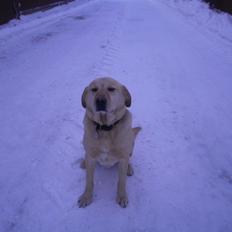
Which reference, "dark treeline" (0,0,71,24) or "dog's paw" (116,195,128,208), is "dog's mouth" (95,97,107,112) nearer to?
"dog's paw" (116,195,128,208)

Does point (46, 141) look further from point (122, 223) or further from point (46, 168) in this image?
point (122, 223)

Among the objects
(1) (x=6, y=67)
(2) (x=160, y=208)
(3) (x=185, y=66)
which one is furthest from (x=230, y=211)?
(1) (x=6, y=67)

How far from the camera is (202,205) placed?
7.68 ft

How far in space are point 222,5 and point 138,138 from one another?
10.5m

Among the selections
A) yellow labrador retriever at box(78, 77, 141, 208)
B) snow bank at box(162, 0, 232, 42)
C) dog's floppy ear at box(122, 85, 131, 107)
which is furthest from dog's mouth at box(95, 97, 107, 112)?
snow bank at box(162, 0, 232, 42)

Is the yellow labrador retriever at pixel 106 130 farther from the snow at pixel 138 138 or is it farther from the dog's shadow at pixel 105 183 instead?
the snow at pixel 138 138

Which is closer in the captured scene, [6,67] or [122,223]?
[122,223]

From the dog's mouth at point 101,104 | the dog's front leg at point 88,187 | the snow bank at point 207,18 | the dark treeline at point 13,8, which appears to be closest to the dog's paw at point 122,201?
the dog's front leg at point 88,187

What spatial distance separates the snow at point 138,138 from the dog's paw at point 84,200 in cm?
5

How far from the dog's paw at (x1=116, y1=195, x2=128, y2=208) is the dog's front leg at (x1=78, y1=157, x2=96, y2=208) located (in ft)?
0.92

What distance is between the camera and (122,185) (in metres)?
2.35

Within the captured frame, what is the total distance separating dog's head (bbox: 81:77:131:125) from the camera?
2182mm

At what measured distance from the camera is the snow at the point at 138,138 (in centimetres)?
224

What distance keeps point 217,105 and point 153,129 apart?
1335mm
